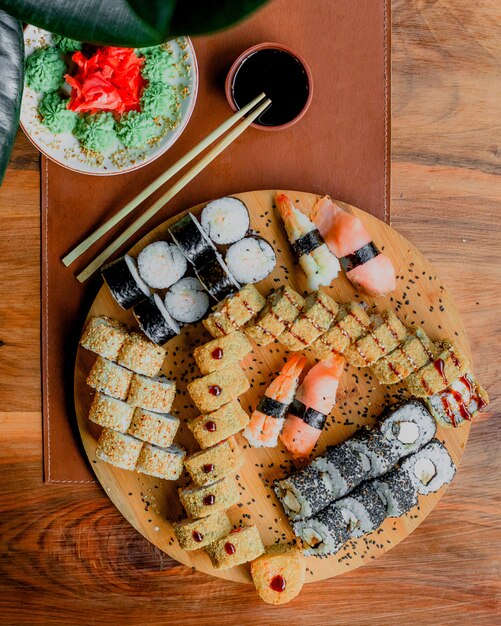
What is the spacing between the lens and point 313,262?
8.79 feet

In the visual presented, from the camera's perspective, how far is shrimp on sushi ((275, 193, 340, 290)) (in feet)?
8.75

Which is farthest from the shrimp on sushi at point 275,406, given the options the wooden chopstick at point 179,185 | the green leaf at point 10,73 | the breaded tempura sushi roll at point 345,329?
the green leaf at point 10,73

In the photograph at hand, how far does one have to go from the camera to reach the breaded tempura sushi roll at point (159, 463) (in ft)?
8.69

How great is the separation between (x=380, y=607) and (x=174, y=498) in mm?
1170

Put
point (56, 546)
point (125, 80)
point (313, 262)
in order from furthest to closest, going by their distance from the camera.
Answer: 1. point (56, 546)
2. point (313, 262)
3. point (125, 80)

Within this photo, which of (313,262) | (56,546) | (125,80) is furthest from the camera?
(56,546)

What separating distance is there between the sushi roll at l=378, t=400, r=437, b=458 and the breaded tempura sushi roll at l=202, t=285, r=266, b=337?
0.80 metres

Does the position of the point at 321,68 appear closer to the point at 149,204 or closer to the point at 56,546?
the point at 149,204

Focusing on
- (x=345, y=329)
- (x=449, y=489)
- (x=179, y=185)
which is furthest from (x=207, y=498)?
(x=179, y=185)

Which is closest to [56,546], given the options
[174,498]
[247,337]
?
[174,498]

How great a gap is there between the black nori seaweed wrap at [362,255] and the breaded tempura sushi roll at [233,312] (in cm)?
46

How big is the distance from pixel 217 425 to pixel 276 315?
55 centimetres

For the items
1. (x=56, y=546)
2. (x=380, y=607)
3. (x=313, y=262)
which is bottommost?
(x=380, y=607)

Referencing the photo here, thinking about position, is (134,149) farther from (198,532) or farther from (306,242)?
(198,532)
